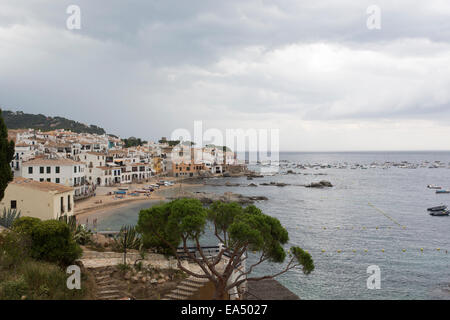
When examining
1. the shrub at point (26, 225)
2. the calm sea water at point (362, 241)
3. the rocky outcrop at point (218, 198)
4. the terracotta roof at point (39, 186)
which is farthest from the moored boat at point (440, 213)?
the shrub at point (26, 225)

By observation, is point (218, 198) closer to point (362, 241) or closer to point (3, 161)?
point (362, 241)

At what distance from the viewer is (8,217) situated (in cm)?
1941

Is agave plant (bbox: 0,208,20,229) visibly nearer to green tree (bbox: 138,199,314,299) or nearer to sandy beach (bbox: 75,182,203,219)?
green tree (bbox: 138,199,314,299)

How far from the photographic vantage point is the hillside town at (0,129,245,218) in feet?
72.1

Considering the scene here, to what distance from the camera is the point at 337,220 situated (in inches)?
1671

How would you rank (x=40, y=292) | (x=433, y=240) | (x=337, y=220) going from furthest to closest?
(x=337, y=220), (x=433, y=240), (x=40, y=292)

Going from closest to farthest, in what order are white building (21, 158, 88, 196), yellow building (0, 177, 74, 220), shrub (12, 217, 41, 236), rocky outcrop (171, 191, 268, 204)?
shrub (12, 217, 41, 236)
yellow building (0, 177, 74, 220)
white building (21, 158, 88, 196)
rocky outcrop (171, 191, 268, 204)

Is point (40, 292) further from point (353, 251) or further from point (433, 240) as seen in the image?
point (433, 240)

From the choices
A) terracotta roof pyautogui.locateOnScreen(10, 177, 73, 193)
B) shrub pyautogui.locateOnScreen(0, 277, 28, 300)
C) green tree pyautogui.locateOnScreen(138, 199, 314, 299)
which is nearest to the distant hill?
terracotta roof pyautogui.locateOnScreen(10, 177, 73, 193)

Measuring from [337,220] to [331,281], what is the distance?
70.8 feet

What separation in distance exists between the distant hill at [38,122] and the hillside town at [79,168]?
67.7m

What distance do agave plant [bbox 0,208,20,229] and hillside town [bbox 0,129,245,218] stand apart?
63 centimetres

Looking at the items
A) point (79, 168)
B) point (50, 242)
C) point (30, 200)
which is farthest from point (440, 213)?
point (79, 168)
